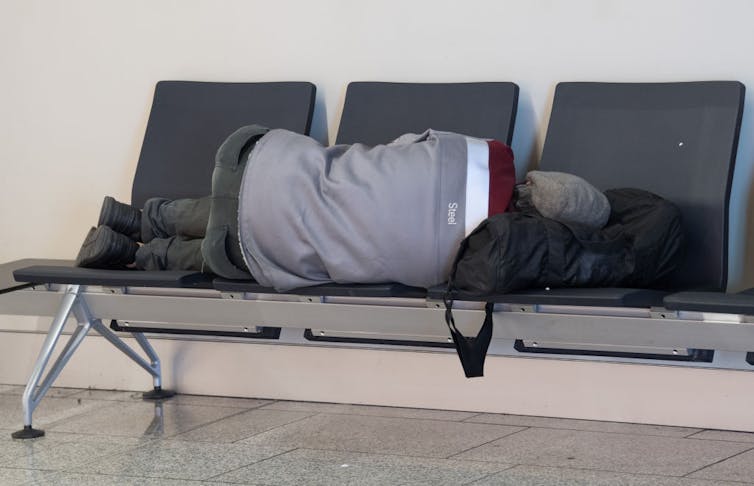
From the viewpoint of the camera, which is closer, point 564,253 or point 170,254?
point 564,253

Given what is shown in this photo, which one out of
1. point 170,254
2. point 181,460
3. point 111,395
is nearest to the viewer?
point 181,460

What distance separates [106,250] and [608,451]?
4.53 ft

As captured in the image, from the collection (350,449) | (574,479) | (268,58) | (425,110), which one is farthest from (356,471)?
(268,58)

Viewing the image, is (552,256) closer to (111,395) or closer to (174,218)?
(174,218)

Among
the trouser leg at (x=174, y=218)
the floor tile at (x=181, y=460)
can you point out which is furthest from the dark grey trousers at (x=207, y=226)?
the floor tile at (x=181, y=460)

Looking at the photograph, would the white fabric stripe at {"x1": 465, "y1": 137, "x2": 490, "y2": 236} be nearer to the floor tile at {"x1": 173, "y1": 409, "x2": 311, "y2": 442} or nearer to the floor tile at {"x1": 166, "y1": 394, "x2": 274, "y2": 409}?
the floor tile at {"x1": 173, "y1": 409, "x2": 311, "y2": 442}

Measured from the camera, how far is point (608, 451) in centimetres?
276

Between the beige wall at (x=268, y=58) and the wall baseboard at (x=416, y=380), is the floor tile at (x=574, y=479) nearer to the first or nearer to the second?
the wall baseboard at (x=416, y=380)

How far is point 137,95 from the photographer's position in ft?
12.3

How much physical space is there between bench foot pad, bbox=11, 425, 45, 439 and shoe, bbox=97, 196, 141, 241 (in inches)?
22.8

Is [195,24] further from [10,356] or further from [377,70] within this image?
[10,356]

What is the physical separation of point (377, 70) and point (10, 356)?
1591 millimetres

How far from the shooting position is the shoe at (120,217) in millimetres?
3156

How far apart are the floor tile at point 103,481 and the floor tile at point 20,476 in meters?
0.02
